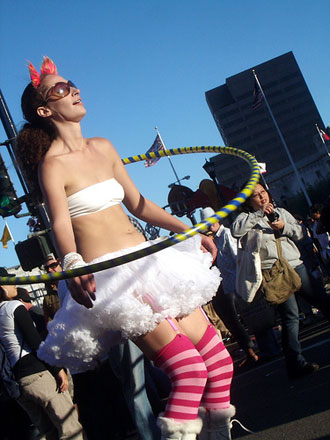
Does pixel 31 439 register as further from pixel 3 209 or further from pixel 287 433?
pixel 287 433

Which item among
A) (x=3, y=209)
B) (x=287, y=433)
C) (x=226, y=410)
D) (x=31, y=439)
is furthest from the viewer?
(x=31, y=439)

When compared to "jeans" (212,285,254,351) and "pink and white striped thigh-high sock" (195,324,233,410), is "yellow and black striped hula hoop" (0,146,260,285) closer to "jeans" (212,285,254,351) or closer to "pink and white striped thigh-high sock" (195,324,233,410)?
"pink and white striped thigh-high sock" (195,324,233,410)

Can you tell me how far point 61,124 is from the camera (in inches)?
135

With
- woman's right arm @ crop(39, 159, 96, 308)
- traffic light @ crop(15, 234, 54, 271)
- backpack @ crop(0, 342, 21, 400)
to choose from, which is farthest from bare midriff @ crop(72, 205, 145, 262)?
traffic light @ crop(15, 234, 54, 271)

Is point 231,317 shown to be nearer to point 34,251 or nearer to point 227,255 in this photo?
point 227,255

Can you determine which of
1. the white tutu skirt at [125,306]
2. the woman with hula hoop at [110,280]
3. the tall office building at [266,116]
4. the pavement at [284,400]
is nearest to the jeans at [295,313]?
the pavement at [284,400]

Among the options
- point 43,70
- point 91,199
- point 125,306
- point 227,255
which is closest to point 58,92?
point 43,70

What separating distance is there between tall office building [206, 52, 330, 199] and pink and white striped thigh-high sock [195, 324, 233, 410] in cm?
16002

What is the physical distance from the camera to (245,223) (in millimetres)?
6273

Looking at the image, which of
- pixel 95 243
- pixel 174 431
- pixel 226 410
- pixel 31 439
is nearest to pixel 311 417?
pixel 226 410

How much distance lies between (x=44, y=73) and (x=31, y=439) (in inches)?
180

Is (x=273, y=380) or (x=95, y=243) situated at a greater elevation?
(x=95, y=243)

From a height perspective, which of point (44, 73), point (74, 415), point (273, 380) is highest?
point (44, 73)

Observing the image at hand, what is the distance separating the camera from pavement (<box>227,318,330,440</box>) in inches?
159
